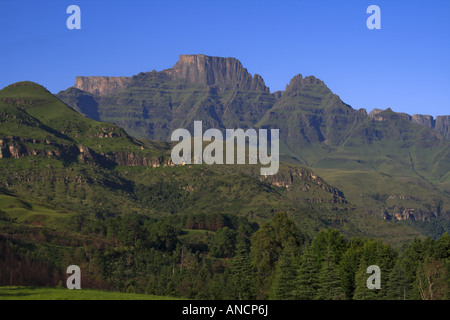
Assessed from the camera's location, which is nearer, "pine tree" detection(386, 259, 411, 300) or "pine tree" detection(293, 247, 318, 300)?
"pine tree" detection(386, 259, 411, 300)

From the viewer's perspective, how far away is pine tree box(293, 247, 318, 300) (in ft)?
342

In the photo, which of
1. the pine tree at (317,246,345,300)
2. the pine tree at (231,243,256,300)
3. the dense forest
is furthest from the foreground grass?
the pine tree at (231,243,256,300)

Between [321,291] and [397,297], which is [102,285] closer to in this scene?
[321,291]

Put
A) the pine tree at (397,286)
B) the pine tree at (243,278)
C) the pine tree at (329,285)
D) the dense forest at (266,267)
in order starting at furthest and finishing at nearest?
the pine tree at (243,278) → the dense forest at (266,267) → the pine tree at (397,286) → the pine tree at (329,285)

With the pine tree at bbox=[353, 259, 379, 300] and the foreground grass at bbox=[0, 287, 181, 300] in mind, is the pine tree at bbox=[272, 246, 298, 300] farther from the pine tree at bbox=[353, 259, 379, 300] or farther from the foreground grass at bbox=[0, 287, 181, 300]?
the foreground grass at bbox=[0, 287, 181, 300]

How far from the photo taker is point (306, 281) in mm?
106562

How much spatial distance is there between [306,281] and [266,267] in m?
24.9

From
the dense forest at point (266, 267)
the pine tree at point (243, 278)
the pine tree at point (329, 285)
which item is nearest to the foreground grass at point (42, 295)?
the pine tree at point (329, 285)

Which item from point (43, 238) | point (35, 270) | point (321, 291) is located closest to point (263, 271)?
point (321, 291)

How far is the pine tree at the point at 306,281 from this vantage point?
10419 cm

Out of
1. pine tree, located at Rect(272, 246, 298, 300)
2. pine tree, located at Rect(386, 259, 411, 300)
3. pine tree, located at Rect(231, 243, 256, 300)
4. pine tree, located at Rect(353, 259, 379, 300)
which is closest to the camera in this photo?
pine tree, located at Rect(386, 259, 411, 300)

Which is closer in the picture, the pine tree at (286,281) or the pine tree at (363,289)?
the pine tree at (363,289)

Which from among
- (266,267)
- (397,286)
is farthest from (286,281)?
(266,267)

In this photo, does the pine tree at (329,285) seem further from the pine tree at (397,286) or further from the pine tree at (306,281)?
the pine tree at (397,286)
